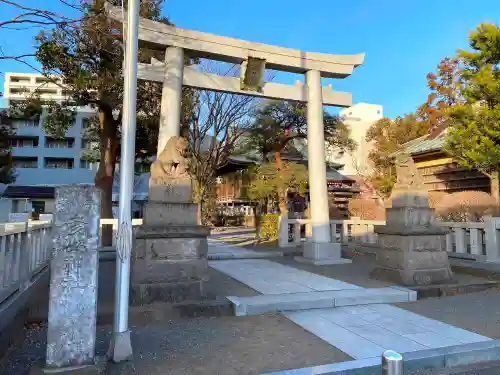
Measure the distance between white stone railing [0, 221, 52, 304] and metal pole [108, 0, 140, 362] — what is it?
1.44m

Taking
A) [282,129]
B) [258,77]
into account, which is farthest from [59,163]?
[258,77]

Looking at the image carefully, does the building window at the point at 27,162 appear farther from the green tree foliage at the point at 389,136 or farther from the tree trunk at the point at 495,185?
the tree trunk at the point at 495,185

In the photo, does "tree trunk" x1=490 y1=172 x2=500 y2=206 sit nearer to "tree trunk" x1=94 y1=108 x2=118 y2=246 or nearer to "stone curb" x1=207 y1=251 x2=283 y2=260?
"stone curb" x1=207 y1=251 x2=283 y2=260

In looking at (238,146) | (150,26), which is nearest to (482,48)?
(150,26)

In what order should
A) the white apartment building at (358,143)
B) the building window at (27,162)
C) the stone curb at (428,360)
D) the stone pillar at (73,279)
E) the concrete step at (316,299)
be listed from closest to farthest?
the stone pillar at (73,279) → the stone curb at (428,360) → the concrete step at (316,299) → the white apartment building at (358,143) → the building window at (27,162)

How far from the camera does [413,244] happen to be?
6.62 m

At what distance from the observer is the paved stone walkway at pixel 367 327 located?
405cm

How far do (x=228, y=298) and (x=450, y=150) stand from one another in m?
10.0

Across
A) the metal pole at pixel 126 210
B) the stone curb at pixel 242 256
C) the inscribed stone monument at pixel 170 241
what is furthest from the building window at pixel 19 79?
the metal pole at pixel 126 210

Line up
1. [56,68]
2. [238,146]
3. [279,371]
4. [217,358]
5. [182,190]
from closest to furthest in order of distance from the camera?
[279,371]
[217,358]
[182,190]
[56,68]
[238,146]

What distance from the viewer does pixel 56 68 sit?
11.4 metres

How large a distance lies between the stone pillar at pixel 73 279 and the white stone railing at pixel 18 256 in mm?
1283

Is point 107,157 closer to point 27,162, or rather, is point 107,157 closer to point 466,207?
point 466,207

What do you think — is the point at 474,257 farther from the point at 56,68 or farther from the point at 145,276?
the point at 56,68
